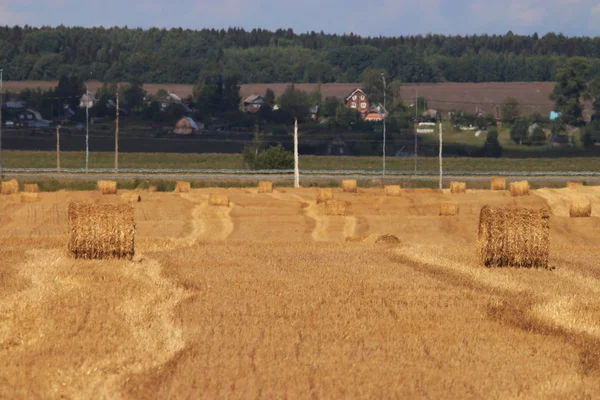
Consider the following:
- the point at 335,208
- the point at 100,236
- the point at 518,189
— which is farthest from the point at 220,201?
the point at 100,236

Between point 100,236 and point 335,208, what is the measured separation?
21.8 meters

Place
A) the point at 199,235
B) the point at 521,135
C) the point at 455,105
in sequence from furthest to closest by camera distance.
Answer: the point at 455,105, the point at 521,135, the point at 199,235

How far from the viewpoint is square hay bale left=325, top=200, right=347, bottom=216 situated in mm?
41906

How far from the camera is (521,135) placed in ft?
438

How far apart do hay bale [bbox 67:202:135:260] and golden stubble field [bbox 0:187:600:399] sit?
1.20 feet

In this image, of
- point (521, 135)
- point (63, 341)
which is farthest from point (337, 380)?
point (521, 135)

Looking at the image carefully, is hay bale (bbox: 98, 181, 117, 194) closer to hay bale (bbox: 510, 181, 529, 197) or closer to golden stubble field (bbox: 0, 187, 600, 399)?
hay bale (bbox: 510, 181, 529, 197)

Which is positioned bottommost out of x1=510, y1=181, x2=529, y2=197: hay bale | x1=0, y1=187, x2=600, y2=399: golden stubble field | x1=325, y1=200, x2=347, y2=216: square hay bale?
x1=0, y1=187, x2=600, y2=399: golden stubble field

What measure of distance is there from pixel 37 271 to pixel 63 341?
6595mm

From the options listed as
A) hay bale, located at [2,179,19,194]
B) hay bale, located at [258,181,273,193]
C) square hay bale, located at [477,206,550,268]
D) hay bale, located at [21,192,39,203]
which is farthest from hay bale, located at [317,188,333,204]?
square hay bale, located at [477,206,550,268]

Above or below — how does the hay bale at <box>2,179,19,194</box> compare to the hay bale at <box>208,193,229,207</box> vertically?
above

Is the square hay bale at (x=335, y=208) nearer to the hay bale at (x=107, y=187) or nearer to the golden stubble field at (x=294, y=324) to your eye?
the hay bale at (x=107, y=187)

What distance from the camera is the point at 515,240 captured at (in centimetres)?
2059

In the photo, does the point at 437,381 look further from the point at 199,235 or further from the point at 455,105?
the point at 455,105
